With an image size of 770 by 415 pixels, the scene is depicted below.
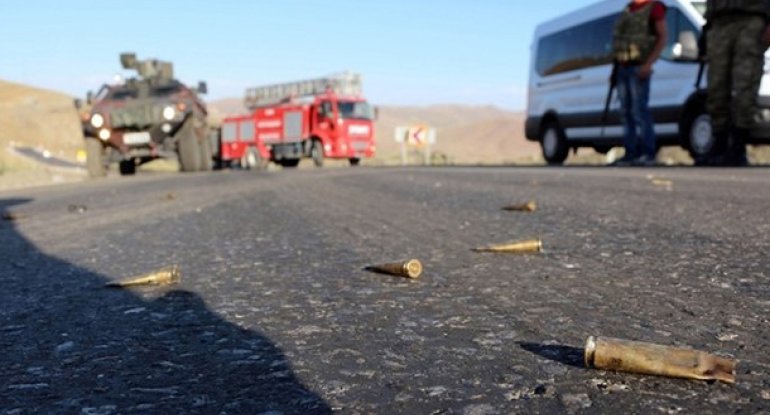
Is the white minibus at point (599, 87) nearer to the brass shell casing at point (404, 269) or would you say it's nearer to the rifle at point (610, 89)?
the rifle at point (610, 89)

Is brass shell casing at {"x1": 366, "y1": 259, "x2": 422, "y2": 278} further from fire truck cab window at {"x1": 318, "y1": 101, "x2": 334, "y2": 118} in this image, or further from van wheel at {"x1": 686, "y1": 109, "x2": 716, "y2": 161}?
fire truck cab window at {"x1": 318, "y1": 101, "x2": 334, "y2": 118}

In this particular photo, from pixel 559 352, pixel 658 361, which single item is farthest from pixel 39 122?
pixel 658 361

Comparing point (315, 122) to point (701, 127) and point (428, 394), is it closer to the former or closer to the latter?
point (701, 127)

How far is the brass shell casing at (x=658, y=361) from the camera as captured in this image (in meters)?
1.36

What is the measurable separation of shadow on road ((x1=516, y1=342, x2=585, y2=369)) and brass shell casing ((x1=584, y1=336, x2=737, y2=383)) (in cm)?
8

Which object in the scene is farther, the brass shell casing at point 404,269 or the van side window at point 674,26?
the van side window at point 674,26

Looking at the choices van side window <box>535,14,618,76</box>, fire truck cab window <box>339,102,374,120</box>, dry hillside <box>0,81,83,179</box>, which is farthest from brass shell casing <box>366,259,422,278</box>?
dry hillside <box>0,81,83,179</box>

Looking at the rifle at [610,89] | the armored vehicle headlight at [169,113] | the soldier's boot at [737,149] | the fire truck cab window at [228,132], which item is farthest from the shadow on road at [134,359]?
the fire truck cab window at [228,132]

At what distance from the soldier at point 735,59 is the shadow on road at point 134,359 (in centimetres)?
793

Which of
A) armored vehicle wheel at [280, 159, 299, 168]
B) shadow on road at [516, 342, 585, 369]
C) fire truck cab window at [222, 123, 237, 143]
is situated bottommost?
armored vehicle wheel at [280, 159, 299, 168]

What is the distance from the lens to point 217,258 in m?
3.16

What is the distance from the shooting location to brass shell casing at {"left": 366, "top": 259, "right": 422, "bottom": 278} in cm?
250

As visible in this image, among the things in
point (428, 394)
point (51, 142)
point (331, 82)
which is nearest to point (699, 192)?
point (428, 394)

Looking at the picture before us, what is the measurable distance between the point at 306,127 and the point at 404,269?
831 inches
